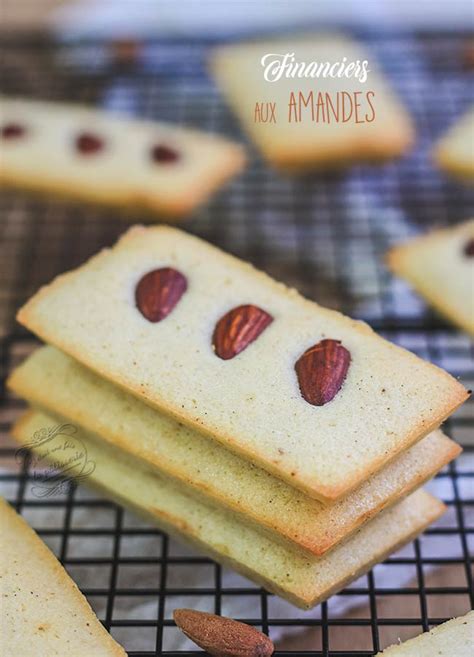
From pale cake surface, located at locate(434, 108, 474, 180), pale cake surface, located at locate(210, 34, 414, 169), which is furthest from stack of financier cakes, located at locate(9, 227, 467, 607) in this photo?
pale cake surface, located at locate(434, 108, 474, 180)

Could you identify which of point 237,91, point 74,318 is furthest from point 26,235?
point 74,318

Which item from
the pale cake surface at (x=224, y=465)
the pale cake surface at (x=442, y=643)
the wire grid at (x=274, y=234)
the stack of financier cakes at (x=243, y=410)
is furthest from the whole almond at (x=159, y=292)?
the pale cake surface at (x=442, y=643)

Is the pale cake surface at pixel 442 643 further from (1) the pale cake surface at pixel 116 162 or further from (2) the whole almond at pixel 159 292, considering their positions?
(1) the pale cake surface at pixel 116 162

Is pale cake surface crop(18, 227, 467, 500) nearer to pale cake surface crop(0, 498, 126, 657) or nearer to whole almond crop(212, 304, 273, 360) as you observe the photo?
whole almond crop(212, 304, 273, 360)

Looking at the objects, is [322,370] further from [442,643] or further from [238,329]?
[442,643]

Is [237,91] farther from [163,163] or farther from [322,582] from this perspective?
[322,582]
